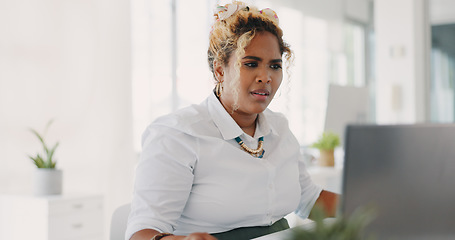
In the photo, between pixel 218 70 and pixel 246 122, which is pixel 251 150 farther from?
pixel 218 70

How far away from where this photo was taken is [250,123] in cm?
178

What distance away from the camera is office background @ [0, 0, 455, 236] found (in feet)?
11.0

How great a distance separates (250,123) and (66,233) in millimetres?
1613

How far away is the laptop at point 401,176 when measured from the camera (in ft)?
2.82

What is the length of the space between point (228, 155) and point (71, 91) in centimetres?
233

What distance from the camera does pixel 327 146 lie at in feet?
12.9

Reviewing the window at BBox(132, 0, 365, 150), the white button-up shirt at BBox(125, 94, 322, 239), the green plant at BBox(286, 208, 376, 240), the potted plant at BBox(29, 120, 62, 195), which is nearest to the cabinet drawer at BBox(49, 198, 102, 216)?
the potted plant at BBox(29, 120, 62, 195)

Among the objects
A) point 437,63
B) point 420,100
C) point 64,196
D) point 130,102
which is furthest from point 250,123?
point 437,63

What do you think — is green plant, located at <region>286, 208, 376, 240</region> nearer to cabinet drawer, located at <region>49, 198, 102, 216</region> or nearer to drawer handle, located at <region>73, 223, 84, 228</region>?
cabinet drawer, located at <region>49, 198, 102, 216</region>

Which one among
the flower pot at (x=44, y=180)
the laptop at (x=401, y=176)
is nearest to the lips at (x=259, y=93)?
the laptop at (x=401, y=176)

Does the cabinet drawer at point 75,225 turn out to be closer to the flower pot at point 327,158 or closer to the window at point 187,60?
the window at point 187,60

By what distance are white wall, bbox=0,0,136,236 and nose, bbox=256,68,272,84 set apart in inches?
83.9

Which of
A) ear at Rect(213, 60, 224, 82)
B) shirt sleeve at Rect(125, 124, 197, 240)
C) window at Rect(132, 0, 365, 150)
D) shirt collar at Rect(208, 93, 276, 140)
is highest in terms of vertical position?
window at Rect(132, 0, 365, 150)

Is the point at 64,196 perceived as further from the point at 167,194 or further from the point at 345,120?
the point at 345,120
